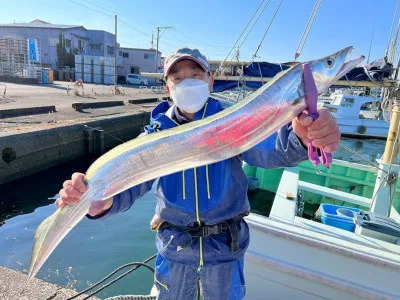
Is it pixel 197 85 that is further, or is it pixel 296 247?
pixel 296 247

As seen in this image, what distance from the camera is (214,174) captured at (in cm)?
221

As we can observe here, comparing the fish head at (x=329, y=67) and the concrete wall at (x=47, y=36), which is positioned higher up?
the concrete wall at (x=47, y=36)

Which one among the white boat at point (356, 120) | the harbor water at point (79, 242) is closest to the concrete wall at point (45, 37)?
the white boat at point (356, 120)

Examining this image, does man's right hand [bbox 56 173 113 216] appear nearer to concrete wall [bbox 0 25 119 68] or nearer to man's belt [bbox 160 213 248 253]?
man's belt [bbox 160 213 248 253]

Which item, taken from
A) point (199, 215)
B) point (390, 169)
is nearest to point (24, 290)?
point (199, 215)

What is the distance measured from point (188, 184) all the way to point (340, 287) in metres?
2.42

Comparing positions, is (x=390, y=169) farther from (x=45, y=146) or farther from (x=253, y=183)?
(x=45, y=146)

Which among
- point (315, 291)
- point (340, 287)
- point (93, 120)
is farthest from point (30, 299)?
point (93, 120)

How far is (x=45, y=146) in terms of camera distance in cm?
1159

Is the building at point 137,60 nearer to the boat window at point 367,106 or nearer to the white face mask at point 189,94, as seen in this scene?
the boat window at point 367,106

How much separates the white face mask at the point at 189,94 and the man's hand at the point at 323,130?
0.81m

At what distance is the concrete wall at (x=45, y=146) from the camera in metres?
10.2

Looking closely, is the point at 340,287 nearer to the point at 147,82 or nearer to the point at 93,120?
the point at 93,120

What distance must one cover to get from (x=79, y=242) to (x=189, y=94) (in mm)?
6002
